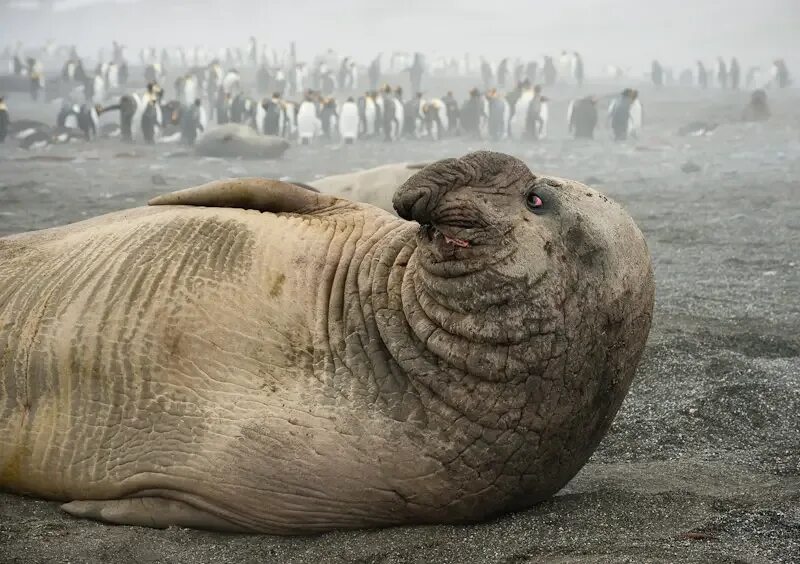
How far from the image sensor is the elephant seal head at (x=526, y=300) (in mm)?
2125

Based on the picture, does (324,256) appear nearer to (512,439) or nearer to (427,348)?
(427,348)

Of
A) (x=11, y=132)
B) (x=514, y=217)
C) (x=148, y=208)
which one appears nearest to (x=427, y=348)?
(x=514, y=217)

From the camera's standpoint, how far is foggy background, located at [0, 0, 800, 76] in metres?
53.3

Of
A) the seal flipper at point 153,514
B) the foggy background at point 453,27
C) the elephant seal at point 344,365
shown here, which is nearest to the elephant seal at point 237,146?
the elephant seal at point 344,365

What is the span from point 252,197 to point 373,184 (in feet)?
13.4

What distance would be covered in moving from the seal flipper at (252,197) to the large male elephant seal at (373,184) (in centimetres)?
367

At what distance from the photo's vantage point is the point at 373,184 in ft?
22.3

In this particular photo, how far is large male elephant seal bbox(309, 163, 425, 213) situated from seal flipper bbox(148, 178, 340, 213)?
3.67 metres

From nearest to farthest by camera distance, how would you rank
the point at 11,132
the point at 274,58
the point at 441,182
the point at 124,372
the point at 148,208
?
the point at 441,182, the point at 124,372, the point at 148,208, the point at 11,132, the point at 274,58


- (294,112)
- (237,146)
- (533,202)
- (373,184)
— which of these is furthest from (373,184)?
(294,112)

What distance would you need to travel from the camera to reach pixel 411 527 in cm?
223

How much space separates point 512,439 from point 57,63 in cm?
5285

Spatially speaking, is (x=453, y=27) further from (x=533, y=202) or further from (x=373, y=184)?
(x=533, y=202)

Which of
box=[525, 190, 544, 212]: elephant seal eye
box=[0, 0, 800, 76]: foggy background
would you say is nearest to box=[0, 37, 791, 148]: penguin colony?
box=[525, 190, 544, 212]: elephant seal eye
